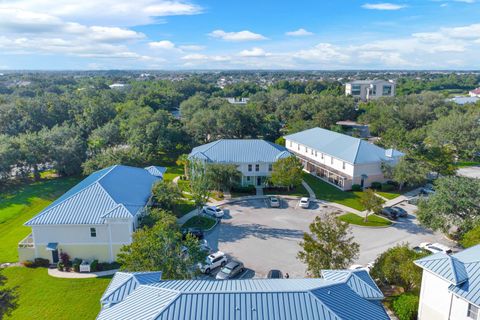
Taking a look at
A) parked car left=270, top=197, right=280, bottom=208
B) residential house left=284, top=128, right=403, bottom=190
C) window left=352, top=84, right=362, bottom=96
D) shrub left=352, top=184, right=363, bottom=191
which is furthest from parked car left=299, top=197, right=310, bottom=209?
window left=352, top=84, right=362, bottom=96

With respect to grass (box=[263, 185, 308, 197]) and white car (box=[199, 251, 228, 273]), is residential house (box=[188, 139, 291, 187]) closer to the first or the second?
grass (box=[263, 185, 308, 197])

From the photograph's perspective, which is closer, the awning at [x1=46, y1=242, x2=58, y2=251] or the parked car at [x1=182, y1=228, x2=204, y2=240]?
the awning at [x1=46, y1=242, x2=58, y2=251]

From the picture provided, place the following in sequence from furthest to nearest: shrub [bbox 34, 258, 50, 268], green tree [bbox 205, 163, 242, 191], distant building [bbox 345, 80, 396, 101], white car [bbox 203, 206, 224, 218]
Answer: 1. distant building [bbox 345, 80, 396, 101]
2. green tree [bbox 205, 163, 242, 191]
3. white car [bbox 203, 206, 224, 218]
4. shrub [bbox 34, 258, 50, 268]

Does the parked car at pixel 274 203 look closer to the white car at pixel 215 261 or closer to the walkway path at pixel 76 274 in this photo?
the white car at pixel 215 261

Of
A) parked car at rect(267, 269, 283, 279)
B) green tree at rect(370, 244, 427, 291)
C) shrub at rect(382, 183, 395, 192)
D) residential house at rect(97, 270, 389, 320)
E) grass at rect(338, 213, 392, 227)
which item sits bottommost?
grass at rect(338, 213, 392, 227)

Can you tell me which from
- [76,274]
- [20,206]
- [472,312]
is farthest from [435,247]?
[20,206]

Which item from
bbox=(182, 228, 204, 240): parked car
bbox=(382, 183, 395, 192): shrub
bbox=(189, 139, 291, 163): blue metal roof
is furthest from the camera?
bbox=(189, 139, 291, 163): blue metal roof
